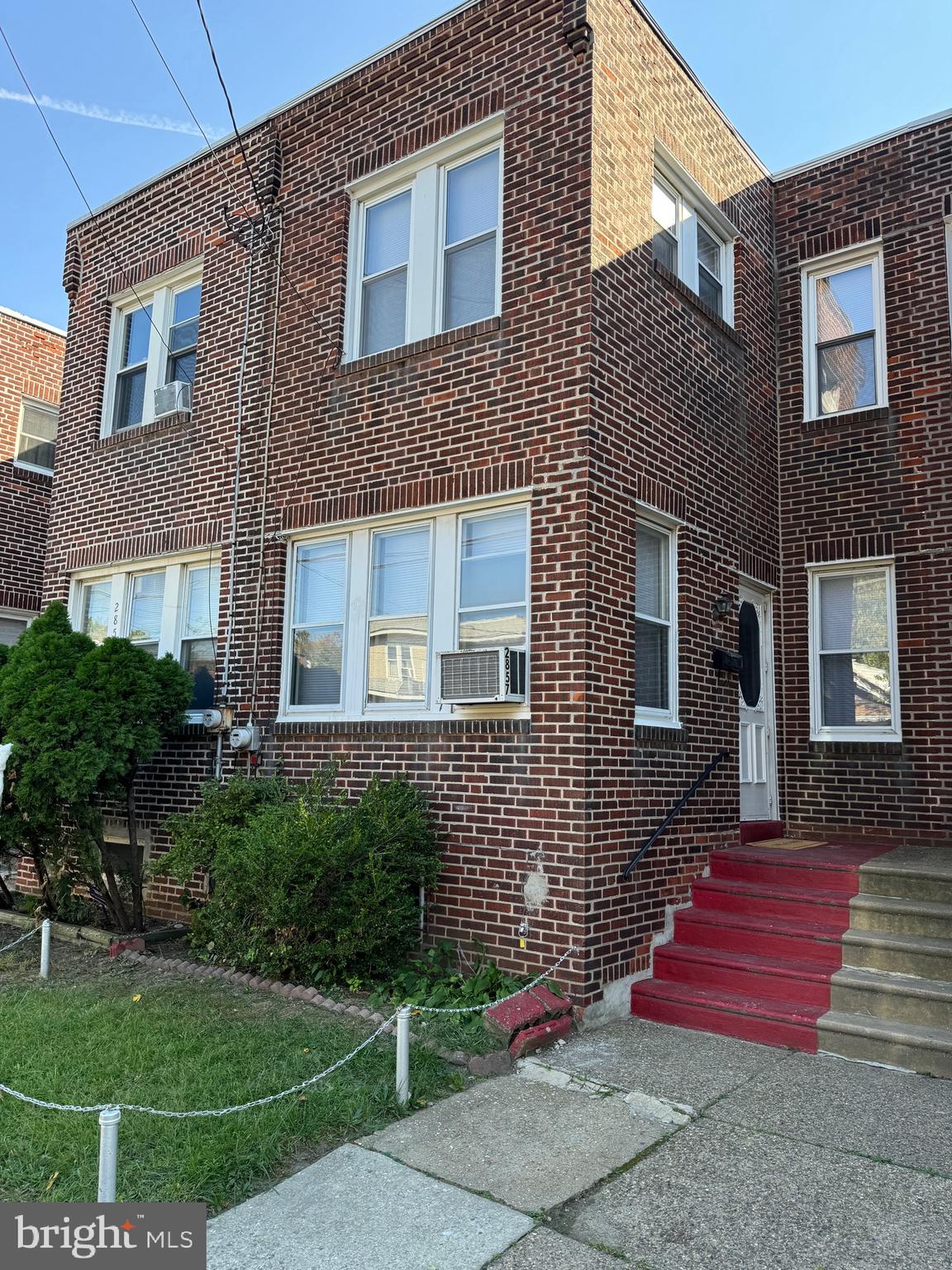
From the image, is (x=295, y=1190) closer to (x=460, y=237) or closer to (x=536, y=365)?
(x=536, y=365)

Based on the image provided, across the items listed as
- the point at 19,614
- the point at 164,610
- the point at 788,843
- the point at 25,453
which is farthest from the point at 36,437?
the point at 788,843

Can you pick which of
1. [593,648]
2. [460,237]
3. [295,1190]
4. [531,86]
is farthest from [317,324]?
[295,1190]

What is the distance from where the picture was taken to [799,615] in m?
9.48

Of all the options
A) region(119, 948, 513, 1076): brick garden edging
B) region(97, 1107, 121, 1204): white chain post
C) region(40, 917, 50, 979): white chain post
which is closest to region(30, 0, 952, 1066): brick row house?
region(119, 948, 513, 1076): brick garden edging

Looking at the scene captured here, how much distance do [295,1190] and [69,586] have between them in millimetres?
8374

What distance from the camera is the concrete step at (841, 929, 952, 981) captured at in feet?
19.4

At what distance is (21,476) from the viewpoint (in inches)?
572

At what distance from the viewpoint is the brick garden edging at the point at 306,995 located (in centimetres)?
527

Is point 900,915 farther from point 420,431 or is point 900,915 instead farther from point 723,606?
point 420,431

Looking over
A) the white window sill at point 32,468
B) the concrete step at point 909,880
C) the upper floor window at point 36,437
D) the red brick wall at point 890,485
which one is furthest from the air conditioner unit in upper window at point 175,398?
the concrete step at point 909,880

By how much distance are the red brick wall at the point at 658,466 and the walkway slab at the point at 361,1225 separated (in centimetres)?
255

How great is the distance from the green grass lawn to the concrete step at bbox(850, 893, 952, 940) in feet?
10.2

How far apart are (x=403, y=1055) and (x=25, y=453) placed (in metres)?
12.9

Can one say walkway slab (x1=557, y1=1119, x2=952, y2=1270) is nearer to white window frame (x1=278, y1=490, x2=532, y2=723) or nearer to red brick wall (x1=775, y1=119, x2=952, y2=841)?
white window frame (x1=278, y1=490, x2=532, y2=723)
